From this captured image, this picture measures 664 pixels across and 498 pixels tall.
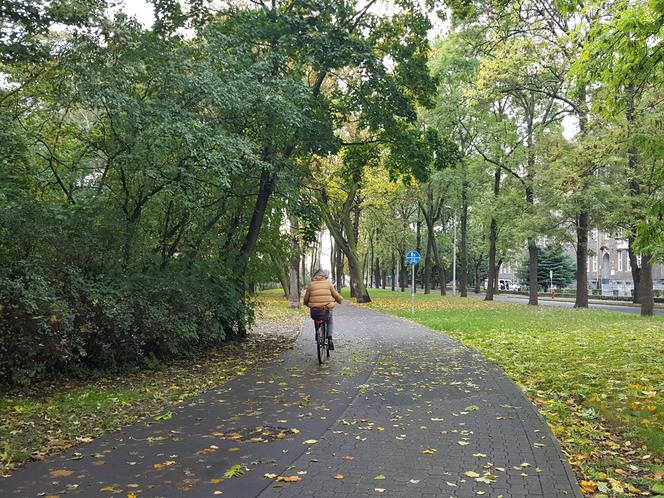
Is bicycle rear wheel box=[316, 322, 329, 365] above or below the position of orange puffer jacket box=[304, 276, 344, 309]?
below

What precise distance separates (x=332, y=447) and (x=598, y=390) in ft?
14.5

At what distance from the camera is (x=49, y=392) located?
8.08 m

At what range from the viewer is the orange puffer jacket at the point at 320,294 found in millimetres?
10930

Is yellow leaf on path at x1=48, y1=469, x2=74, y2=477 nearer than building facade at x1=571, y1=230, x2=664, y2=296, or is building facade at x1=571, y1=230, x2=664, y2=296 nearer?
yellow leaf on path at x1=48, y1=469, x2=74, y2=477

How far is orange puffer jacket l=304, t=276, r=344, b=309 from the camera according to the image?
1093cm

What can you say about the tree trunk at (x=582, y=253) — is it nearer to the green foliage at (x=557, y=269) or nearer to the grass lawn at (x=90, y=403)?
the grass lawn at (x=90, y=403)

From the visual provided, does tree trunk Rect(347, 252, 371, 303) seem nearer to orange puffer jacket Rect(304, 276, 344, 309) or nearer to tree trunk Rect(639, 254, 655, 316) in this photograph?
tree trunk Rect(639, 254, 655, 316)

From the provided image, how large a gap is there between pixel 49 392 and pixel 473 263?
7002 cm

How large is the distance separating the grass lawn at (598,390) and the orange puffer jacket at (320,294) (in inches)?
133

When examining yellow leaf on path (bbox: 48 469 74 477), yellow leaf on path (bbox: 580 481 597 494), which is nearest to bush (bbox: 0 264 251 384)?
yellow leaf on path (bbox: 48 469 74 477)

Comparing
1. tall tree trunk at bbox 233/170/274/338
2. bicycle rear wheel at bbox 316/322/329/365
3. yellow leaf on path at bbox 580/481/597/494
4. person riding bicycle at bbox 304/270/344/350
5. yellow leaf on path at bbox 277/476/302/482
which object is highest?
tall tree trunk at bbox 233/170/274/338

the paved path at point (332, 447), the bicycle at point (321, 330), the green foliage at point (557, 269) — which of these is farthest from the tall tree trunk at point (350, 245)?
the green foliage at point (557, 269)

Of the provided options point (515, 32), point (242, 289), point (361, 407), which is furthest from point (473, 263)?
point (361, 407)

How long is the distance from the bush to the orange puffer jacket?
6.84 ft
